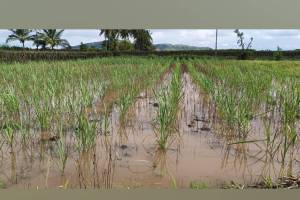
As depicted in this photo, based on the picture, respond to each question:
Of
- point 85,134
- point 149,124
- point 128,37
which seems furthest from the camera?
point 149,124

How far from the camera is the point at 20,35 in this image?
9.56 feet

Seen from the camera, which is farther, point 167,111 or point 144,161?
point 167,111

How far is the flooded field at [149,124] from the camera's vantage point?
8.72 feet

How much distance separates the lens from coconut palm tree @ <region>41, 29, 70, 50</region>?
2.88 metres

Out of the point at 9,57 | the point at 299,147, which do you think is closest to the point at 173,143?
the point at 299,147

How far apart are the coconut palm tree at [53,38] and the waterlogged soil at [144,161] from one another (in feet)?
1.78

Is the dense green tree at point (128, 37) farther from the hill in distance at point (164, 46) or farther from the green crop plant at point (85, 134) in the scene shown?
the green crop plant at point (85, 134)

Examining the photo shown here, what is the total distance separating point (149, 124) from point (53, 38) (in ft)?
2.55

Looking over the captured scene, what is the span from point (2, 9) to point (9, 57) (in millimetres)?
374

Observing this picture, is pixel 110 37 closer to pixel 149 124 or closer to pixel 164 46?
pixel 164 46

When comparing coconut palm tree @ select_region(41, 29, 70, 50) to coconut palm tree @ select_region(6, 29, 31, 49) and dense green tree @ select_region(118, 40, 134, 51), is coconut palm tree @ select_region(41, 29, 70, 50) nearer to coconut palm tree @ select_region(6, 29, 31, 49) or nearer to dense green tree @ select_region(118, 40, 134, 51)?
coconut palm tree @ select_region(6, 29, 31, 49)

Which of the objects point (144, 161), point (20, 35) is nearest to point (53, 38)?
point (20, 35)

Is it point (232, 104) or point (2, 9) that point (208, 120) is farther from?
point (2, 9)

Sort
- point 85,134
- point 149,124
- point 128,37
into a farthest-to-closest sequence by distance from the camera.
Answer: point 149,124 < point 128,37 < point 85,134
